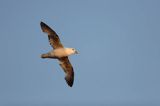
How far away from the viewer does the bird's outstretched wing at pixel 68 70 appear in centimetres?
2817

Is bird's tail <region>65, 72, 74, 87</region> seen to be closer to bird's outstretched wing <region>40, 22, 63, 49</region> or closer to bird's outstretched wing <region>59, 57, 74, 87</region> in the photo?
bird's outstretched wing <region>59, 57, 74, 87</region>

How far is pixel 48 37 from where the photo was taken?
27.4 metres

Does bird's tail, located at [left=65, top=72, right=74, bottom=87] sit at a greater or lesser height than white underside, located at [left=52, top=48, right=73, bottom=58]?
lesser

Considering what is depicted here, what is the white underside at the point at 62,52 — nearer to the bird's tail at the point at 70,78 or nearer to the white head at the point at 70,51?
the white head at the point at 70,51

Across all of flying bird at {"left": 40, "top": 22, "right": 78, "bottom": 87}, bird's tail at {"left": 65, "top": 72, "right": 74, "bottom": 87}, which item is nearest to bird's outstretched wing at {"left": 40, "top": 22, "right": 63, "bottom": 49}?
flying bird at {"left": 40, "top": 22, "right": 78, "bottom": 87}

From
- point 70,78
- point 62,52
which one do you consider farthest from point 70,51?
point 70,78

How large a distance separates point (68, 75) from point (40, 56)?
10.3 feet

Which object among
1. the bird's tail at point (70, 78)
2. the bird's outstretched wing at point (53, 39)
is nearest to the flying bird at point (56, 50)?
the bird's outstretched wing at point (53, 39)

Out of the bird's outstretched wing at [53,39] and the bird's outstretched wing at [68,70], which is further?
Answer: the bird's outstretched wing at [68,70]

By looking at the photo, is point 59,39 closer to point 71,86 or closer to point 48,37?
point 48,37

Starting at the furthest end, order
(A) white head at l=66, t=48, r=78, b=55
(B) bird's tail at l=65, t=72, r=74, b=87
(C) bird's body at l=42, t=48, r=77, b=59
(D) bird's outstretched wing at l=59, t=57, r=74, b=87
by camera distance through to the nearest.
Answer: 1. (B) bird's tail at l=65, t=72, r=74, b=87
2. (D) bird's outstretched wing at l=59, t=57, r=74, b=87
3. (A) white head at l=66, t=48, r=78, b=55
4. (C) bird's body at l=42, t=48, r=77, b=59

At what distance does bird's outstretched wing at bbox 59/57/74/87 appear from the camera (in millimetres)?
28172

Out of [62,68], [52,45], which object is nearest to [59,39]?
[52,45]

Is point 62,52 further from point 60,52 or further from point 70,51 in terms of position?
point 70,51
